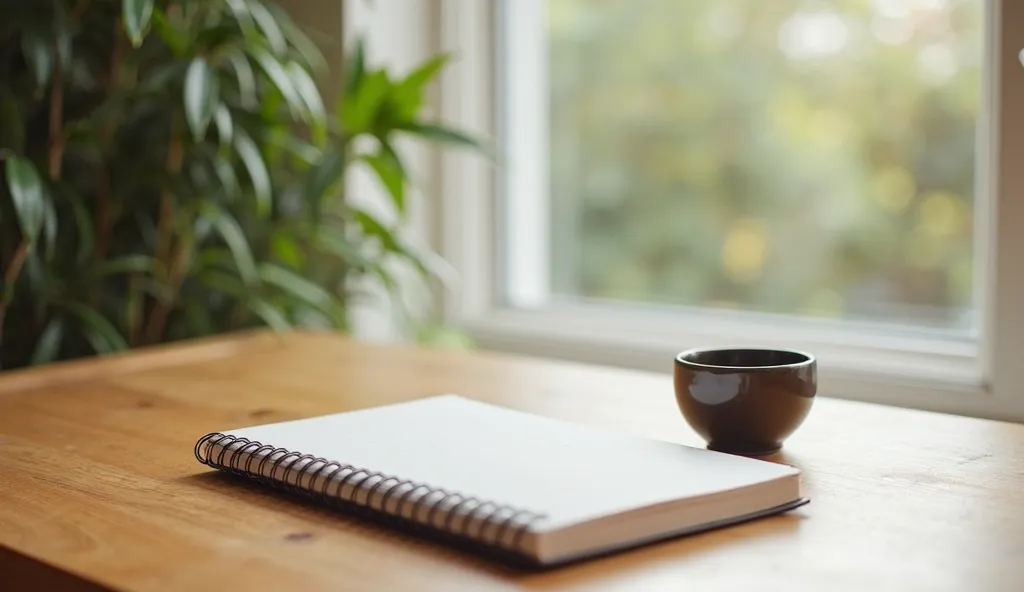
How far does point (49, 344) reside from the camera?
1.41 m

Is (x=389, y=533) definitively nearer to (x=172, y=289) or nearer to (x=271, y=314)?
(x=271, y=314)

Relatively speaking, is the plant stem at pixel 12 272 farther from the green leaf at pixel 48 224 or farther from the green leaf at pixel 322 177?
the green leaf at pixel 322 177

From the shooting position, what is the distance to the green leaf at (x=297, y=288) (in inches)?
60.3

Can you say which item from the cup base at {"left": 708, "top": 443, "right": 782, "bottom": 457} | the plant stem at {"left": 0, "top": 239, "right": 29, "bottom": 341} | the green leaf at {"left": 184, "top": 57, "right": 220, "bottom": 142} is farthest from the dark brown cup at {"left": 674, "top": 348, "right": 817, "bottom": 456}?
the plant stem at {"left": 0, "top": 239, "right": 29, "bottom": 341}

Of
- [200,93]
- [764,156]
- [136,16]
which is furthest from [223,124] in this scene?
[764,156]

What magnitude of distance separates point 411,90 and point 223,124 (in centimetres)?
27

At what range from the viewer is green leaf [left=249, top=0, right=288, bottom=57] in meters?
1.39

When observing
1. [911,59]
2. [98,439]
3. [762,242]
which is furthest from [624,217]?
[98,439]

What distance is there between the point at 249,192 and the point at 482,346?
0.49 m

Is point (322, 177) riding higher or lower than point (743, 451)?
higher

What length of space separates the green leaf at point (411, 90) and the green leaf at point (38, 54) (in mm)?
436

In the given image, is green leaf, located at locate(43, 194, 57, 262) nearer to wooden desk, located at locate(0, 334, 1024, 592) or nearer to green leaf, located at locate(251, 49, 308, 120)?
wooden desk, located at locate(0, 334, 1024, 592)

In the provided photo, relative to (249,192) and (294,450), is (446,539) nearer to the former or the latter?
(294,450)

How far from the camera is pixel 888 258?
8.63ft
